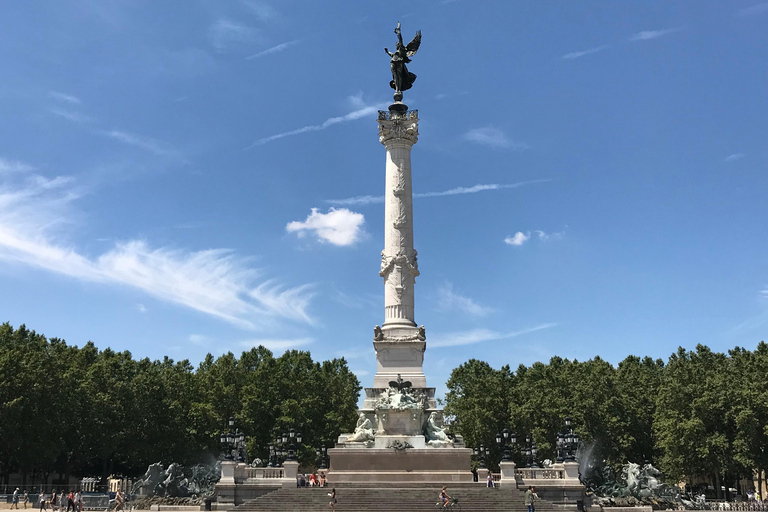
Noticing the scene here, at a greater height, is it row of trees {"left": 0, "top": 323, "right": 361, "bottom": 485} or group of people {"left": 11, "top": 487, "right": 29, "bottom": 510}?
row of trees {"left": 0, "top": 323, "right": 361, "bottom": 485}

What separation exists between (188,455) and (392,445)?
24235 millimetres

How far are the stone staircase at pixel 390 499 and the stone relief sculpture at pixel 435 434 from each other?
3.54m

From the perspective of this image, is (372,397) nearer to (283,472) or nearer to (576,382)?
(283,472)

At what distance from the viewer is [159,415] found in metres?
52.1

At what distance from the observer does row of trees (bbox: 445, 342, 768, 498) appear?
4347 cm

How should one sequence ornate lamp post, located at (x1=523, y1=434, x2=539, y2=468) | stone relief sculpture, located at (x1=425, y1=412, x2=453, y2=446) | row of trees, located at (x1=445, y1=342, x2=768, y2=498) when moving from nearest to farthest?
stone relief sculpture, located at (x1=425, y1=412, x2=453, y2=446)
ornate lamp post, located at (x1=523, y1=434, x2=539, y2=468)
row of trees, located at (x1=445, y1=342, x2=768, y2=498)

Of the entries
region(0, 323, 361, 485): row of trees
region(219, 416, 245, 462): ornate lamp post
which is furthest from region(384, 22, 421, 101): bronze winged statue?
region(0, 323, 361, 485): row of trees

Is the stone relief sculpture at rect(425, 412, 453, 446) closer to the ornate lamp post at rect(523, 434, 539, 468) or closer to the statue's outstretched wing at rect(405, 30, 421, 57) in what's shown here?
the ornate lamp post at rect(523, 434, 539, 468)

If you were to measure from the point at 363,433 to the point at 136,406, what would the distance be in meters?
21.3

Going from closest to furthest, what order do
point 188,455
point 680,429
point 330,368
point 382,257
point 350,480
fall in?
1. point 350,480
2. point 382,257
3. point 680,429
4. point 188,455
5. point 330,368

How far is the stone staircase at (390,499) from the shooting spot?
29.5m

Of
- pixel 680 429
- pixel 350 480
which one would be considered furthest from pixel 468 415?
pixel 350 480

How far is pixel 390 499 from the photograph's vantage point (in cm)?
3042

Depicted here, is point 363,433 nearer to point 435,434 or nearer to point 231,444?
point 435,434
